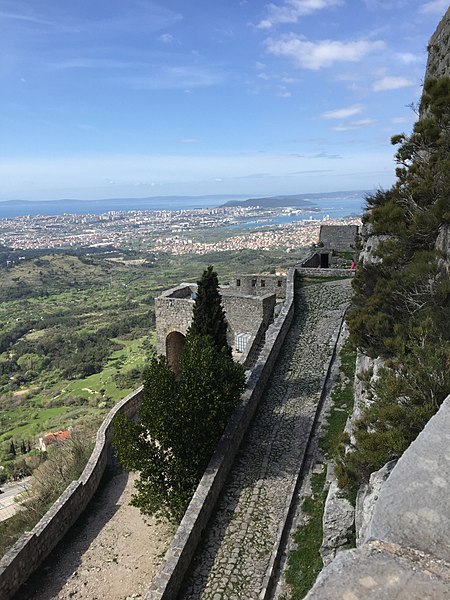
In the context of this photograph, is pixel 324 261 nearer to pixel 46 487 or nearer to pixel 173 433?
pixel 46 487

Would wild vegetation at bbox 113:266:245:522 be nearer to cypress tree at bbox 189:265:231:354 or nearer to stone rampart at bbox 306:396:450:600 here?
cypress tree at bbox 189:265:231:354

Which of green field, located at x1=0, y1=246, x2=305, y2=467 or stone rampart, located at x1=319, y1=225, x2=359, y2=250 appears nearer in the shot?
stone rampart, located at x1=319, y1=225, x2=359, y2=250

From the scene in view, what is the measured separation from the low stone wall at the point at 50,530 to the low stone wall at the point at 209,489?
3.38 m

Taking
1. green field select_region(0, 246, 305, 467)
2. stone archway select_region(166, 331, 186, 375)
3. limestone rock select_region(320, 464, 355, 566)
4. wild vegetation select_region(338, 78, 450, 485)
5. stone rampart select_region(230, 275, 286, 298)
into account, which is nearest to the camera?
wild vegetation select_region(338, 78, 450, 485)

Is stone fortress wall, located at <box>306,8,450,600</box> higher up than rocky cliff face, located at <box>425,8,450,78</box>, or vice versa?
rocky cliff face, located at <box>425,8,450,78</box>

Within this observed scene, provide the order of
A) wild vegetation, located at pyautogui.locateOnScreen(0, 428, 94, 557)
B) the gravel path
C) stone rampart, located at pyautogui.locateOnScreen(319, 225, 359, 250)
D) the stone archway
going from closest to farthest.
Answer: the gravel path, wild vegetation, located at pyautogui.locateOnScreen(0, 428, 94, 557), the stone archway, stone rampart, located at pyautogui.locateOnScreen(319, 225, 359, 250)

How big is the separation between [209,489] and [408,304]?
514cm

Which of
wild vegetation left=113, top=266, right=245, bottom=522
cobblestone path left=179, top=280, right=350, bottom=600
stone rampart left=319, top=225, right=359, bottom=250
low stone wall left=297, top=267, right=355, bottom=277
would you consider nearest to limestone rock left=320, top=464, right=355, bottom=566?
cobblestone path left=179, top=280, right=350, bottom=600

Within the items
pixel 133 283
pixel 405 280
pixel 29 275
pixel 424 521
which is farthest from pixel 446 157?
pixel 29 275

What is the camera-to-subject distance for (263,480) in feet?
32.4

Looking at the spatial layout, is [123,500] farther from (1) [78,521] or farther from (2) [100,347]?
(2) [100,347]

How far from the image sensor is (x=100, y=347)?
6919 centimetres

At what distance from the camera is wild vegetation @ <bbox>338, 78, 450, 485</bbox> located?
6238 millimetres

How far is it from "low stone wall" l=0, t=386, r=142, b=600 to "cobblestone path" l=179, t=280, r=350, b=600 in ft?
11.9
